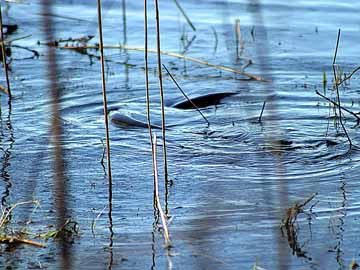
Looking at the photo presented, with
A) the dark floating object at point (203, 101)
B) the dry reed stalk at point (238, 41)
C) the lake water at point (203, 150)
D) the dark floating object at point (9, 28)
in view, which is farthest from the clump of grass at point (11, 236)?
the dark floating object at point (9, 28)

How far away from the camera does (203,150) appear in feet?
16.9

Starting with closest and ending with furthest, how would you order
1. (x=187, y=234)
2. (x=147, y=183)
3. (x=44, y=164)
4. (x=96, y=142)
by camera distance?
1. (x=187, y=234)
2. (x=147, y=183)
3. (x=44, y=164)
4. (x=96, y=142)

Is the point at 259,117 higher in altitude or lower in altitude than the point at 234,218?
higher

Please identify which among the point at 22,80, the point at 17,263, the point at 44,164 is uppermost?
the point at 22,80

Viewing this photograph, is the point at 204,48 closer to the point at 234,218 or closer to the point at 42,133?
the point at 42,133

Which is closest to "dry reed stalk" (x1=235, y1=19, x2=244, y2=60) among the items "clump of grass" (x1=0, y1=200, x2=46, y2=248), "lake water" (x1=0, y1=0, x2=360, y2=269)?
"lake water" (x1=0, y1=0, x2=360, y2=269)

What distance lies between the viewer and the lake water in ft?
12.3

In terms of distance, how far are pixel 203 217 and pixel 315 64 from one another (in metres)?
A: 3.15

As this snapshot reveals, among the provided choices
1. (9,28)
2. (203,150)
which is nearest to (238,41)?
(9,28)

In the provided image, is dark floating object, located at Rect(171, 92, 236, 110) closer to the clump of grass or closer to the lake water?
the lake water

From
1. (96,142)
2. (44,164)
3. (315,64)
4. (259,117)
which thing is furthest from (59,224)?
(315,64)

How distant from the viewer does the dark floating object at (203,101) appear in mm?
6126

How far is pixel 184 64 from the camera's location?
23.4 feet

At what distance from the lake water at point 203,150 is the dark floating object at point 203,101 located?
0.32 feet
